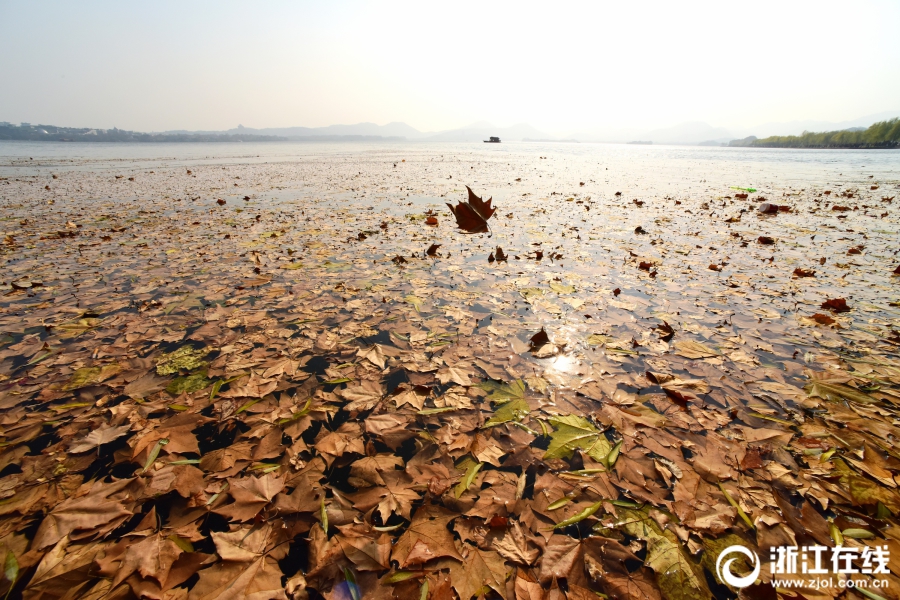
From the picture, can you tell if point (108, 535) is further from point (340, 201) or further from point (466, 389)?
point (340, 201)

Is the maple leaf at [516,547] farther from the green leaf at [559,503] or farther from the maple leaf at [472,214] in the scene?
the maple leaf at [472,214]

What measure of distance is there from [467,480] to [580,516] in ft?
1.86

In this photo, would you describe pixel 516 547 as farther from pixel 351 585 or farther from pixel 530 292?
pixel 530 292

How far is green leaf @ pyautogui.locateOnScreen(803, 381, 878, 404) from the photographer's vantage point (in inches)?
94.1

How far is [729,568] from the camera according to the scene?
1464 mm

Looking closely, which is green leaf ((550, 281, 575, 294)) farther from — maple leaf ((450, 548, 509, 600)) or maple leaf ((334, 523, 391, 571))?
maple leaf ((334, 523, 391, 571))

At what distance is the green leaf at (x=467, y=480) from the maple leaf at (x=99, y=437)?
206 cm

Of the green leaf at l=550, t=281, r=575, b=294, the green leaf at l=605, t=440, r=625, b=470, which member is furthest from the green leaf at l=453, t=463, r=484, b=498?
the green leaf at l=550, t=281, r=575, b=294

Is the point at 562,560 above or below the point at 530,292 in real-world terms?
below

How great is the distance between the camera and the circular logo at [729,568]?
4.63 feet

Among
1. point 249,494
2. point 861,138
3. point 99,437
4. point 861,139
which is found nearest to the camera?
point 249,494

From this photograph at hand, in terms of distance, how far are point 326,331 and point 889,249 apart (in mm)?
8928

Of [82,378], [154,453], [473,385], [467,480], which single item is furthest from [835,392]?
[82,378]

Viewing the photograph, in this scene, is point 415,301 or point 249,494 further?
point 415,301
